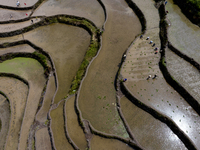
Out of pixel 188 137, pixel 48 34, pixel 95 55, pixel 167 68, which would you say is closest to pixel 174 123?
pixel 188 137

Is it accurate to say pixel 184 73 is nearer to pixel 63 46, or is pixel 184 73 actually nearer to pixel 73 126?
pixel 73 126

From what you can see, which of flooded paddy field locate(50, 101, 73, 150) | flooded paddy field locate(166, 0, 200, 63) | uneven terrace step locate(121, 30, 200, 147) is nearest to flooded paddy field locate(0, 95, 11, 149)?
flooded paddy field locate(50, 101, 73, 150)

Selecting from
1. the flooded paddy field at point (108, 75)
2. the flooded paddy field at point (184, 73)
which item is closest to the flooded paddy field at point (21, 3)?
the flooded paddy field at point (108, 75)

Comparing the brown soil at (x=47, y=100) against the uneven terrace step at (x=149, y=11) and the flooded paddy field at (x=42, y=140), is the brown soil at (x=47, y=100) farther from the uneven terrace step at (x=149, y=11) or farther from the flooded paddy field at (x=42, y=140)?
the uneven terrace step at (x=149, y=11)

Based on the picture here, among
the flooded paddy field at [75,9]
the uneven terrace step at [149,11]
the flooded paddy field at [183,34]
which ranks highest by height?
the flooded paddy field at [75,9]

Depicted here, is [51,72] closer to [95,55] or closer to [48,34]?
[95,55]

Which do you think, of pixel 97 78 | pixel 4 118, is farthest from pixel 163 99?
pixel 4 118

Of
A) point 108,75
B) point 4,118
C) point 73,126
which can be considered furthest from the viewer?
point 108,75
